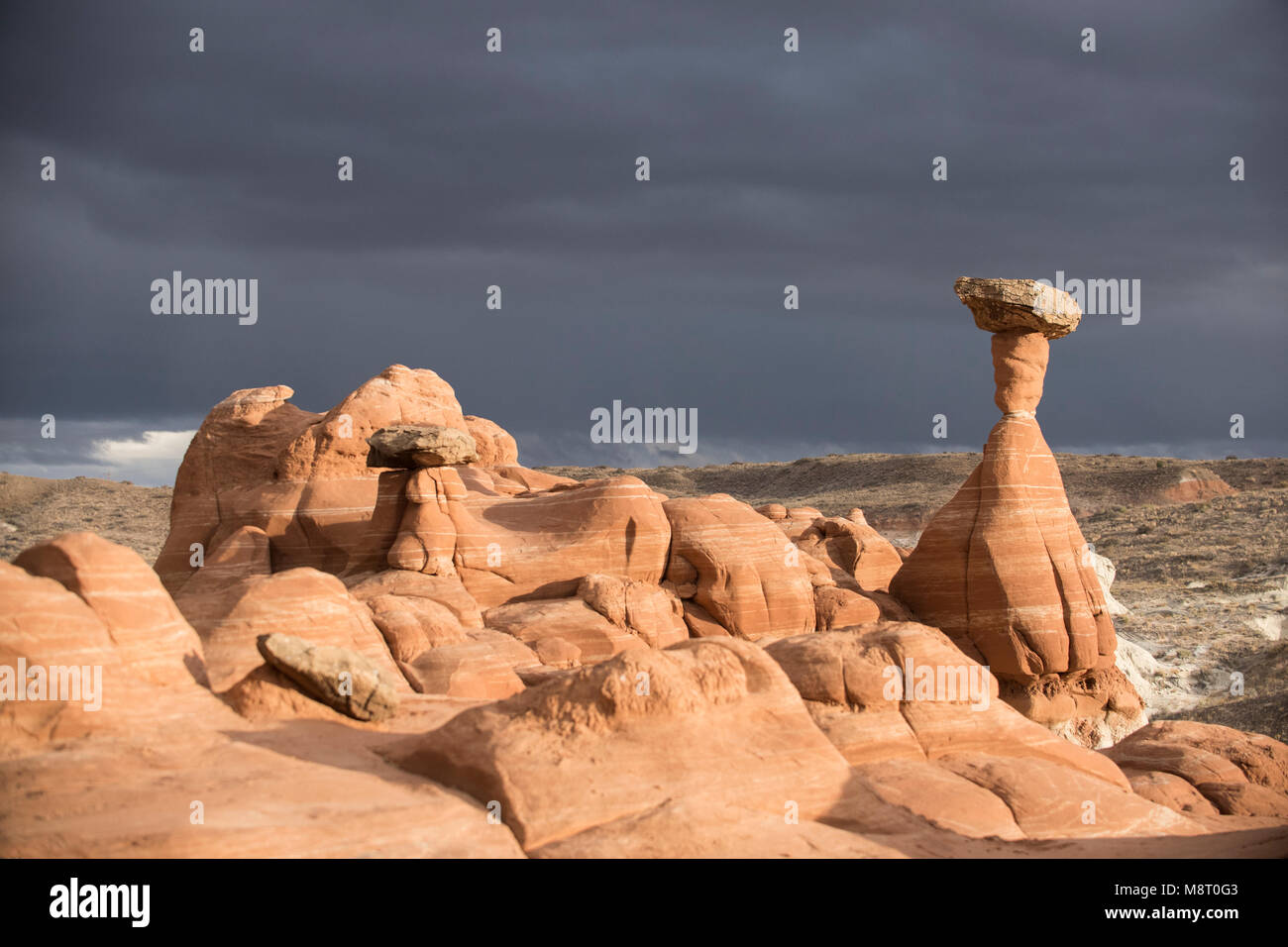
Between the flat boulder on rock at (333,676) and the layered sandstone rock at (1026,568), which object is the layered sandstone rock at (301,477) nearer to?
the flat boulder on rock at (333,676)

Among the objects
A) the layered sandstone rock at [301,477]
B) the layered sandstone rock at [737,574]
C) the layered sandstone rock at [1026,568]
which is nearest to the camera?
the layered sandstone rock at [301,477]

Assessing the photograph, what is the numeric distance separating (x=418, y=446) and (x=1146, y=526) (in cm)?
4049

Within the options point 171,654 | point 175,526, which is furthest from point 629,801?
point 175,526

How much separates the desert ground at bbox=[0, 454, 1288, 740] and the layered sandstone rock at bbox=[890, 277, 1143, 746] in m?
3.30

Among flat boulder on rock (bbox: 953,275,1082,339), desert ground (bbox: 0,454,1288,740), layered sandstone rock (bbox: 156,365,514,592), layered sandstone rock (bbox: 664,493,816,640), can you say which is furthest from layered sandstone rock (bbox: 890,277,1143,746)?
layered sandstone rock (bbox: 156,365,514,592)

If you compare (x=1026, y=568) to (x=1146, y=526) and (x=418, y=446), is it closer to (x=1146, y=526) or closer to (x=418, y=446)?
(x=418, y=446)

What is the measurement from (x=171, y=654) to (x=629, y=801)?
492 centimetres

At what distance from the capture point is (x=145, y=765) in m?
10.2

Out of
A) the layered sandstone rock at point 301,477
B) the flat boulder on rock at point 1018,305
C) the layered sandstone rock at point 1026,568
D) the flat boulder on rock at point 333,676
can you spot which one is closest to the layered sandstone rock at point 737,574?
the layered sandstone rock at point 1026,568

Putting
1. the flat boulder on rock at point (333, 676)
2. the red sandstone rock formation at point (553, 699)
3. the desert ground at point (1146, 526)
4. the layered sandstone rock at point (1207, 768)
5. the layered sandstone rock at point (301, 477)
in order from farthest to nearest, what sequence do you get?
1. the desert ground at point (1146, 526)
2. the layered sandstone rock at point (301, 477)
3. the layered sandstone rock at point (1207, 768)
4. the flat boulder on rock at point (333, 676)
5. the red sandstone rock formation at point (553, 699)

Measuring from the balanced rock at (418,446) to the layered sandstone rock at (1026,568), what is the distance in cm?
995

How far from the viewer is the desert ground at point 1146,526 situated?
29484mm

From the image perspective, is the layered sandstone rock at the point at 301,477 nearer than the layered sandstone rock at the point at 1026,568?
Yes

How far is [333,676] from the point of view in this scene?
1221 cm
